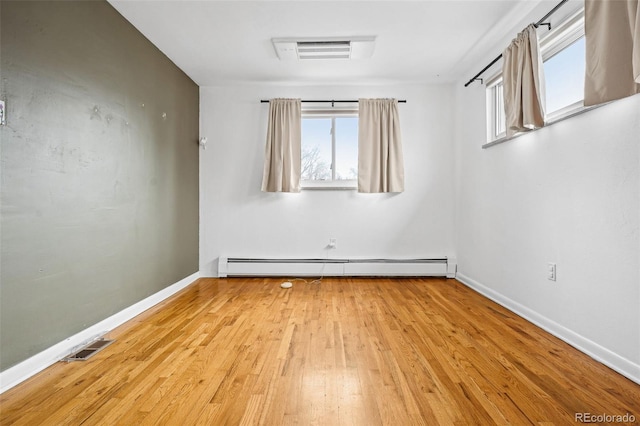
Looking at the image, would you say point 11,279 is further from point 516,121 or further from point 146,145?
point 516,121

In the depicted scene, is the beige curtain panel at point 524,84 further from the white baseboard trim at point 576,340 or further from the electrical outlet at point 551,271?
the white baseboard trim at point 576,340

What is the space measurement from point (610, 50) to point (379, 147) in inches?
96.5

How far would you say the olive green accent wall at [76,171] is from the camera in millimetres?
1649

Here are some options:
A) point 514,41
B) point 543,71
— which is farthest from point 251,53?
point 543,71

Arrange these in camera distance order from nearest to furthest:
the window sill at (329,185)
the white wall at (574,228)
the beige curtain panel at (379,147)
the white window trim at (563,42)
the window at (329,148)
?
the white wall at (574,228) → the white window trim at (563,42) → the beige curtain panel at (379,147) → the window sill at (329,185) → the window at (329,148)

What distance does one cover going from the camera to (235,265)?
403 centimetres

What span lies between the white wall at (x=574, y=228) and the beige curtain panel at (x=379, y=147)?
3.40 ft

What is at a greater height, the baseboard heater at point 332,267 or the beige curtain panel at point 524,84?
the beige curtain panel at point 524,84

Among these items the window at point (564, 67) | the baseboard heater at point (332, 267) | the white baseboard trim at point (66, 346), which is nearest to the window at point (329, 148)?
the baseboard heater at point (332, 267)

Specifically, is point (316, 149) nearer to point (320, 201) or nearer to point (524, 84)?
point (320, 201)

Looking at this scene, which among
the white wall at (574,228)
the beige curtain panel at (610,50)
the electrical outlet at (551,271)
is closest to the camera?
the beige curtain panel at (610,50)

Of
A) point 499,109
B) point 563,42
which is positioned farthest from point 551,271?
point 499,109

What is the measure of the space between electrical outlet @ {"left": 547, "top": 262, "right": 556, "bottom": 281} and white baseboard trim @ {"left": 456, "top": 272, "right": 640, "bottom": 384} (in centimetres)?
30

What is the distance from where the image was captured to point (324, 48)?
3.05 m
